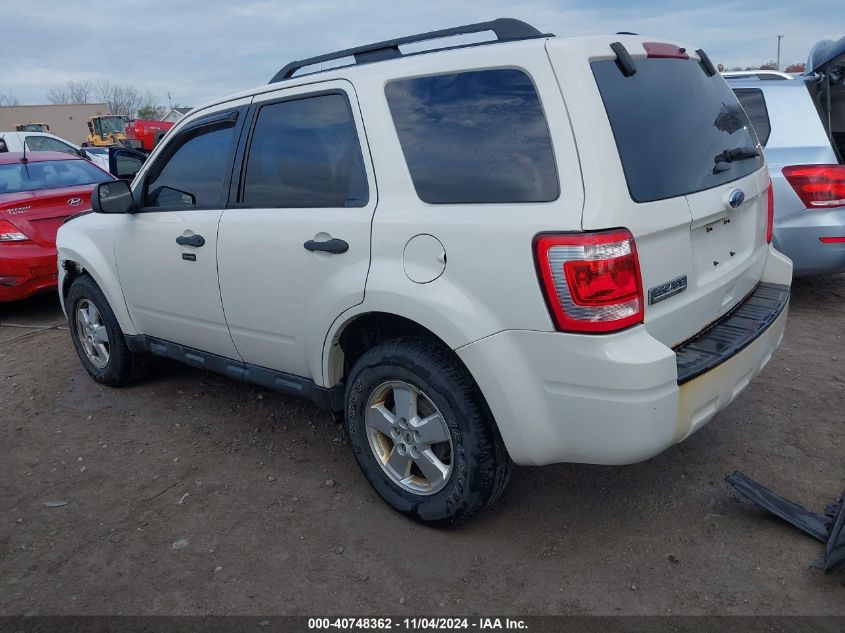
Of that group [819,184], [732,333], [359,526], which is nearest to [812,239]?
[819,184]

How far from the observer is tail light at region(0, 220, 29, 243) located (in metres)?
6.05

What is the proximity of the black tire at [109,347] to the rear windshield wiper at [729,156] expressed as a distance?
361cm

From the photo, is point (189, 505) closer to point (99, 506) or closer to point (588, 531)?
point (99, 506)

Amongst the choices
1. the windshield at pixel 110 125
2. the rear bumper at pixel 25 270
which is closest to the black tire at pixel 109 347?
the rear bumper at pixel 25 270

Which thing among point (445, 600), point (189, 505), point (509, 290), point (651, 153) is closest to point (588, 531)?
point (445, 600)

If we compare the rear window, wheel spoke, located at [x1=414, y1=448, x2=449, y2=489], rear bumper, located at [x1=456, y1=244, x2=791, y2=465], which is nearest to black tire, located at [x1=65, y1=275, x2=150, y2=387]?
wheel spoke, located at [x1=414, y1=448, x2=449, y2=489]

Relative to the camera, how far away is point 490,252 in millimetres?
2363

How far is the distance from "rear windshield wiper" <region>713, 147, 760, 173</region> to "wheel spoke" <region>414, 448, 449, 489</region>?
1594mm

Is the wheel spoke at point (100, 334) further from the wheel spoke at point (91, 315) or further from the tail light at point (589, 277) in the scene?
the tail light at point (589, 277)

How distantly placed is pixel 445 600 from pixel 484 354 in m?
0.91

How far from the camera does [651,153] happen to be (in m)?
2.42

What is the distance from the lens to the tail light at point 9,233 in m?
6.05

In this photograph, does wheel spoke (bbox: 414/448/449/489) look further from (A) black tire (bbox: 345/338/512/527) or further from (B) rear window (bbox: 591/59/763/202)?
(B) rear window (bbox: 591/59/763/202)

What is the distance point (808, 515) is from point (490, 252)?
1.68m
